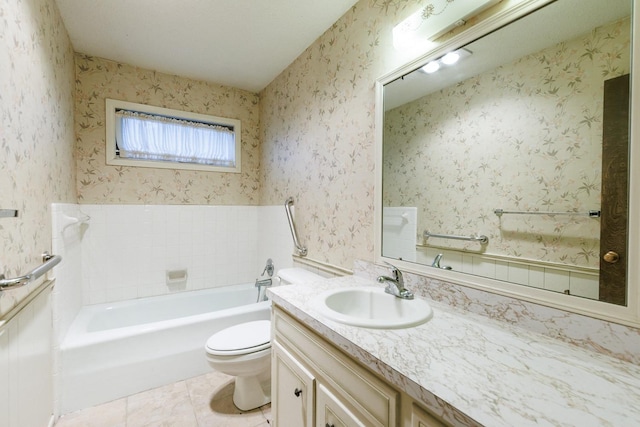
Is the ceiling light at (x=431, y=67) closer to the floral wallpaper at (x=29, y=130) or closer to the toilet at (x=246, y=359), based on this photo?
the toilet at (x=246, y=359)

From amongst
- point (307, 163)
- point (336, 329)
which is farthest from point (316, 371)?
point (307, 163)

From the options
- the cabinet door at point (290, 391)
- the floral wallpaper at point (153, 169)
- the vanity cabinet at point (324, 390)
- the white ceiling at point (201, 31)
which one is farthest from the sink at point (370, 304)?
the floral wallpaper at point (153, 169)

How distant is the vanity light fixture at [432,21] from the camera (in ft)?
3.43

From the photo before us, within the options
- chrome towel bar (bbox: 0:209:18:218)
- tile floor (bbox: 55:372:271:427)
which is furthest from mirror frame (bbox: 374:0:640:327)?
chrome towel bar (bbox: 0:209:18:218)

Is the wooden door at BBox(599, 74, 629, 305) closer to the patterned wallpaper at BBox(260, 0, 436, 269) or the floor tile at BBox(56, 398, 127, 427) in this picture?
the patterned wallpaper at BBox(260, 0, 436, 269)

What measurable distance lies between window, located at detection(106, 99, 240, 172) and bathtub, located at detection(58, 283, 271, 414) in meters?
1.29

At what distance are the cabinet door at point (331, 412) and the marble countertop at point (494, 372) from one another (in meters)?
0.17

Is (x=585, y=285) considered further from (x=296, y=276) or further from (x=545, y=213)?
(x=296, y=276)

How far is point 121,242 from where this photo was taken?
241 centimetres

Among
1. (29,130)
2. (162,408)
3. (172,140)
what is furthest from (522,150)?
(172,140)

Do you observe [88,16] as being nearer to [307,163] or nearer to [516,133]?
[307,163]

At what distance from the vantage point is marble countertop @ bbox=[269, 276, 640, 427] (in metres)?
0.51

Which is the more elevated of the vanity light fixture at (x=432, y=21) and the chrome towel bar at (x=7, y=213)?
the vanity light fixture at (x=432, y=21)

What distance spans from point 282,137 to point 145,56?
125cm
